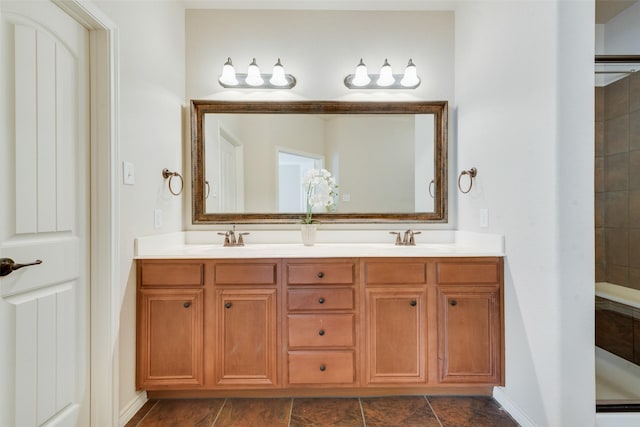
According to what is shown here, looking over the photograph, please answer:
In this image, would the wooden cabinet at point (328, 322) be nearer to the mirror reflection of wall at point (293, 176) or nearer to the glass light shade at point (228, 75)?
the mirror reflection of wall at point (293, 176)

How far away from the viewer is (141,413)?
1783 millimetres

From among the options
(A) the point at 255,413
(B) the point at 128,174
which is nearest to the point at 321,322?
(A) the point at 255,413

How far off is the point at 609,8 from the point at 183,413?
378 cm

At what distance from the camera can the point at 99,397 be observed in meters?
1.54

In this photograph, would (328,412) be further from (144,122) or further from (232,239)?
(144,122)

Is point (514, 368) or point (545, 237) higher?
point (545, 237)

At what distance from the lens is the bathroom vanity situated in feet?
5.89

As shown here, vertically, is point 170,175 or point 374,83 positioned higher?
point 374,83

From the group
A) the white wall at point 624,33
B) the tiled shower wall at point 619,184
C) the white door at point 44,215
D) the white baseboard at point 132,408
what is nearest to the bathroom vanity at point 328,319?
the white baseboard at point 132,408

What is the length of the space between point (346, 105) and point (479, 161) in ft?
3.38

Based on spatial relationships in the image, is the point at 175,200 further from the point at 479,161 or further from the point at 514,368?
the point at 514,368

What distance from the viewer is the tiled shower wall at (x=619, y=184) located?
2.26 meters

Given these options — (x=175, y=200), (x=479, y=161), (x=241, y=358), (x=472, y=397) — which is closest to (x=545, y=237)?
(x=479, y=161)

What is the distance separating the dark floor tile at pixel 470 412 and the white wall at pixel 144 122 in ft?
5.73
